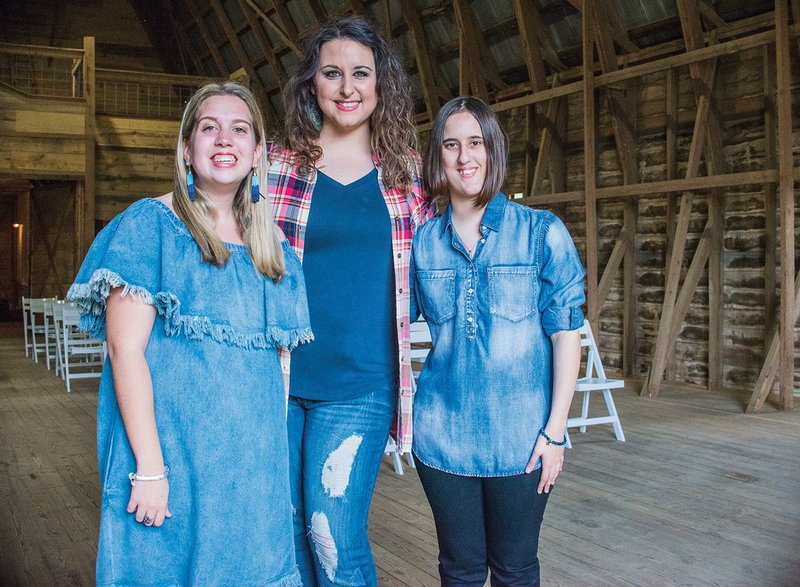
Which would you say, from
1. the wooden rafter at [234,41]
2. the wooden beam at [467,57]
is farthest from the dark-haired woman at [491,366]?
the wooden rafter at [234,41]

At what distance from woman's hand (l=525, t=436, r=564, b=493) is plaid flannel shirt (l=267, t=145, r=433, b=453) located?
316 mm

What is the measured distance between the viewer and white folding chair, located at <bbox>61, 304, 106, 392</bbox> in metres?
7.52

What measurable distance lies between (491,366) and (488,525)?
37 cm

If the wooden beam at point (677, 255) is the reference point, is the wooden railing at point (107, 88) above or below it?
above

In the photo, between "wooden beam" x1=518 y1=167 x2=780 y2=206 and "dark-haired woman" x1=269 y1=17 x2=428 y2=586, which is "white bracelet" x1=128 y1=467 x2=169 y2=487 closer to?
"dark-haired woman" x1=269 y1=17 x2=428 y2=586

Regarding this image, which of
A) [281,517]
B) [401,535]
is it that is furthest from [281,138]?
[401,535]

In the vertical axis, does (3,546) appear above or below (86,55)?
below

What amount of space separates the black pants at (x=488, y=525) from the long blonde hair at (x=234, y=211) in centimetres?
61

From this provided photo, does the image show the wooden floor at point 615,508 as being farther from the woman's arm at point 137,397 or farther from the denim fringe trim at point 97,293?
the denim fringe trim at point 97,293

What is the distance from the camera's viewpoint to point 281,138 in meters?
2.00

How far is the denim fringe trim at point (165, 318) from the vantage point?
4.73 ft

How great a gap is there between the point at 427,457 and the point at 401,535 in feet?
5.42

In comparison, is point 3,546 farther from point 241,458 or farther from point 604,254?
point 604,254

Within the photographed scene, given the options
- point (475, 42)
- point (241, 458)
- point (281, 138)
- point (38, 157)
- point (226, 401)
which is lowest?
point (241, 458)
